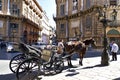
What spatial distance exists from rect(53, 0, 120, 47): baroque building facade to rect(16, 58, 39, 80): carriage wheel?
19.1 metres

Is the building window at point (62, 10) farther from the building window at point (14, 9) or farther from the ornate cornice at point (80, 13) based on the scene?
the building window at point (14, 9)

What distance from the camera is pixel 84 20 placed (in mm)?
35688

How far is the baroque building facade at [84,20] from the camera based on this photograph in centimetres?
3198

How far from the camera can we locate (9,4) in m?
40.9

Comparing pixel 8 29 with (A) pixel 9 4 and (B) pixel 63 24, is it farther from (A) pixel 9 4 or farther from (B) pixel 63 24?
(B) pixel 63 24

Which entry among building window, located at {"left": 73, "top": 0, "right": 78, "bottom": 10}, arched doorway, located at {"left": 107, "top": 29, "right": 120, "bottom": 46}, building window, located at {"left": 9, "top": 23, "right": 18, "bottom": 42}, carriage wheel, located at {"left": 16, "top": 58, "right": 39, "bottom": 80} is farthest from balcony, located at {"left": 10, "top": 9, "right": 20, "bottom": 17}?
carriage wheel, located at {"left": 16, "top": 58, "right": 39, "bottom": 80}

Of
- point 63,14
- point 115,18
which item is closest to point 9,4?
point 63,14

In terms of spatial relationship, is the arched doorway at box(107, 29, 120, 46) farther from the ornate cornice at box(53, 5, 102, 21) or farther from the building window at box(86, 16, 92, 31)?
the ornate cornice at box(53, 5, 102, 21)

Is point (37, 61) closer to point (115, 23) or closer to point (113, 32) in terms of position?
point (115, 23)

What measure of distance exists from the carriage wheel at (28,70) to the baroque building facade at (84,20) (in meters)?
19.1

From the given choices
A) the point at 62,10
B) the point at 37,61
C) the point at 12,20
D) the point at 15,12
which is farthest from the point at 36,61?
the point at 62,10

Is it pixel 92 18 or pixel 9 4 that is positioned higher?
pixel 9 4

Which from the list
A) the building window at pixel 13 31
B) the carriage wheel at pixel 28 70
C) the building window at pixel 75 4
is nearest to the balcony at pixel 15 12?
the building window at pixel 13 31

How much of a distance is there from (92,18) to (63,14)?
37.4ft
